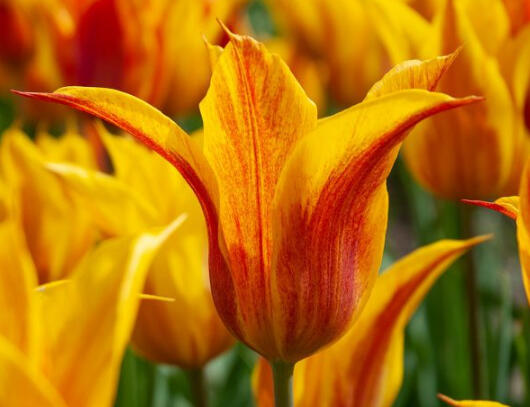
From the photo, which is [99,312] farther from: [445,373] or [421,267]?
[445,373]

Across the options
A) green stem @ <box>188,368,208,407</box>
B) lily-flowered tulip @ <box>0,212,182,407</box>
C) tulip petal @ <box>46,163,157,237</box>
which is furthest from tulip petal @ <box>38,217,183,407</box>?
green stem @ <box>188,368,208,407</box>

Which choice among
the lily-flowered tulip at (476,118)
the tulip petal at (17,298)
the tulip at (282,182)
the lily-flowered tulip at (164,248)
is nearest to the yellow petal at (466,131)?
the lily-flowered tulip at (476,118)

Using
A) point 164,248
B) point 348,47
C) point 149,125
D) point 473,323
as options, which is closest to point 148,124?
point 149,125

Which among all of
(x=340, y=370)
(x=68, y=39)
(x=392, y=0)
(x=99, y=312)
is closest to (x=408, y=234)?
(x=68, y=39)

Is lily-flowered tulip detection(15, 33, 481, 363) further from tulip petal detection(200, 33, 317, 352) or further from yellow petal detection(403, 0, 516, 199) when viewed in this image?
yellow petal detection(403, 0, 516, 199)

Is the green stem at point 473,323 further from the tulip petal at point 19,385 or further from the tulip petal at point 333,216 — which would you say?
the tulip petal at point 19,385

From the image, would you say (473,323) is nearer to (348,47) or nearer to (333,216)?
(333,216)
